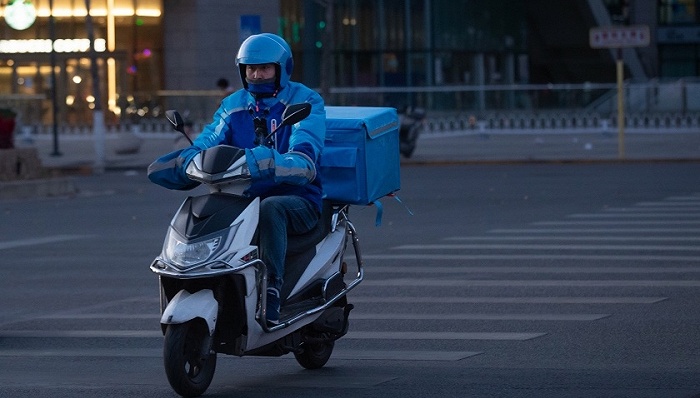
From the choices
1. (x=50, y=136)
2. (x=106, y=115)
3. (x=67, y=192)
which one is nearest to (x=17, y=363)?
(x=67, y=192)

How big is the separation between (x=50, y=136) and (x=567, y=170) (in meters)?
24.7

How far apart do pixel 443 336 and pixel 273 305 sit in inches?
85.4

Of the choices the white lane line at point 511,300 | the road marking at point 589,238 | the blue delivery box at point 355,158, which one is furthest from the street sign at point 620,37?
the blue delivery box at point 355,158

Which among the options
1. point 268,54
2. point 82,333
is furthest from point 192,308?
point 82,333

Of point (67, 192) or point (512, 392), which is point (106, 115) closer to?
point (67, 192)

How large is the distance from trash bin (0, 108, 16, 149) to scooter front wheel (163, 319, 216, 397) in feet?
58.0

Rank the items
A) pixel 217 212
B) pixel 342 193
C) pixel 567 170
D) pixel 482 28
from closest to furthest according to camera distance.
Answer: pixel 217 212 < pixel 342 193 < pixel 567 170 < pixel 482 28

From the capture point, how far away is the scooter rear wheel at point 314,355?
317 inches

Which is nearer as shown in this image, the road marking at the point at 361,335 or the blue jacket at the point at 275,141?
the blue jacket at the point at 275,141

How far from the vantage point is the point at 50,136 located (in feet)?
156

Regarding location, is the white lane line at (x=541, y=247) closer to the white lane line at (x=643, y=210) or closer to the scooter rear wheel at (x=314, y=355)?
the white lane line at (x=643, y=210)

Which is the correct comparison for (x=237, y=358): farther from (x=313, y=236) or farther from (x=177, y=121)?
(x=177, y=121)

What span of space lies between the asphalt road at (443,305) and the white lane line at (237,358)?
2cm

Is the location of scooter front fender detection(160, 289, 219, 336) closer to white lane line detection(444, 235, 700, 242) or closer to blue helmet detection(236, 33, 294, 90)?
blue helmet detection(236, 33, 294, 90)
